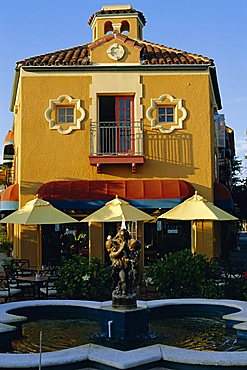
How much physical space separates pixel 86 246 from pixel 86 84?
611 cm

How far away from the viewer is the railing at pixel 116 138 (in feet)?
69.3

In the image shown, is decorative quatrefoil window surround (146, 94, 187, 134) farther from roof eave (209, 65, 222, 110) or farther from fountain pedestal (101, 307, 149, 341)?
fountain pedestal (101, 307, 149, 341)

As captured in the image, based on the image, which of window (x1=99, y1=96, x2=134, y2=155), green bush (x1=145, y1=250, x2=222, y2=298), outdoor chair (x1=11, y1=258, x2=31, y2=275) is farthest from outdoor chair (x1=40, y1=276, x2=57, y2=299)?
window (x1=99, y1=96, x2=134, y2=155)

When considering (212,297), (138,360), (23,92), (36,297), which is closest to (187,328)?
(212,297)

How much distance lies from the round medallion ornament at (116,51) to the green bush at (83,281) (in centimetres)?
944

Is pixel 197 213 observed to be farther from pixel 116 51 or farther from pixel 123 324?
pixel 116 51

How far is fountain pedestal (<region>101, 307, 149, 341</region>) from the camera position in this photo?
10461mm

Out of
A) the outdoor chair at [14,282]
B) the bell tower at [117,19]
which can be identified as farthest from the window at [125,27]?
the outdoor chair at [14,282]

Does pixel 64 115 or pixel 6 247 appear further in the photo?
pixel 6 247

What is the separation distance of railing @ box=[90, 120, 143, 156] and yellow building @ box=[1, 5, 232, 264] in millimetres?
36

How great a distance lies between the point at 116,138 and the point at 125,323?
38.8 ft

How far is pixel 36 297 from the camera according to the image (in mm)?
15766

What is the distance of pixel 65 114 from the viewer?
21.6 meters

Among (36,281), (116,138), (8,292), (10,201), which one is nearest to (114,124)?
(116,138)
